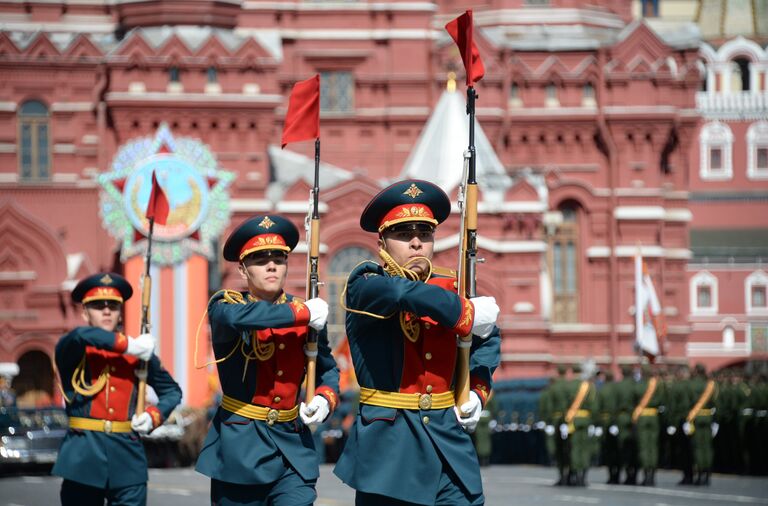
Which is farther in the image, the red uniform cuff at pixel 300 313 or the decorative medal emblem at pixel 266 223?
the decorative medal emblem at pixel 266 223

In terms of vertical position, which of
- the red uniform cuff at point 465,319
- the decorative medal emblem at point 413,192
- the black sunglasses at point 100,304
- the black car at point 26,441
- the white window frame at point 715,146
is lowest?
the black car at point 26,441

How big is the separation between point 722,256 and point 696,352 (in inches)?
166

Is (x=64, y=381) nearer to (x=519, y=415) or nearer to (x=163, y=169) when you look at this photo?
(x=519, y=415)

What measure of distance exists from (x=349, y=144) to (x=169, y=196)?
9.02m

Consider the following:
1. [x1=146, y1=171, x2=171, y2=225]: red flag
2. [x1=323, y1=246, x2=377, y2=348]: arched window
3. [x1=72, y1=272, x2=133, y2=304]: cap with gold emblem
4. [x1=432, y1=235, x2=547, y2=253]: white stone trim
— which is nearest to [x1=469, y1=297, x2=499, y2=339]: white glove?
[x1=72, y1=272, x2=133, y2=304]: cap with gold emblem

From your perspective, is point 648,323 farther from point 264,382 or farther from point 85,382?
point 264,382

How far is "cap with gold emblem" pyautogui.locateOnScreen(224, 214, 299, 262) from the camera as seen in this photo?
11109 mm

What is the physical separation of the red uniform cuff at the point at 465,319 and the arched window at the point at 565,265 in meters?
37.8

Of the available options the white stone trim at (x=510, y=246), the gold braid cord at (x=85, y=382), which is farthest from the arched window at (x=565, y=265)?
the gold braid cord at (x=85, y=382)

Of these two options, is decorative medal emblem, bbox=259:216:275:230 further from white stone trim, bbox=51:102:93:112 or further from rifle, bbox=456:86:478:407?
white stone trim, bbox=51:102:93:112

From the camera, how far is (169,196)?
39094 millimetres

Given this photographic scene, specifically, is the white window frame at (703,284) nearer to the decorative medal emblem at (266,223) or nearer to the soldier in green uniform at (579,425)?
the soldier in green uniform at (579,425)

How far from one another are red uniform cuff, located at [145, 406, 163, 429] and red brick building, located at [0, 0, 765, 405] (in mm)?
26430

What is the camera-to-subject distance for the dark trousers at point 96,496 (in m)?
13.0
